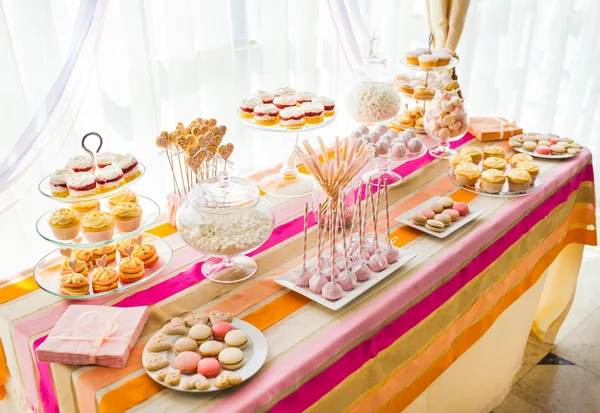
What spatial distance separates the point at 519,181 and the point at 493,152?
→ 247 millimetres

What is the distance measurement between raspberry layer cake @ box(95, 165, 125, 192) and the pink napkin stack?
297mm

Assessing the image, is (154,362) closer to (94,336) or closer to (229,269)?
(94,336)

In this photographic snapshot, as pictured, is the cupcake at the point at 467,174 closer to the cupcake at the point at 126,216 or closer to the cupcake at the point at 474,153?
the cupcake at the point at 474,153

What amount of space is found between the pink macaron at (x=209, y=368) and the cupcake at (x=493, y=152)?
51.5 inches

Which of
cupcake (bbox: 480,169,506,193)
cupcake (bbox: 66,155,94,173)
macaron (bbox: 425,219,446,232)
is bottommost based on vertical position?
macaron (bbox: 425,219,446,232)

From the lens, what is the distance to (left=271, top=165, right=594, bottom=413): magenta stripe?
119cm

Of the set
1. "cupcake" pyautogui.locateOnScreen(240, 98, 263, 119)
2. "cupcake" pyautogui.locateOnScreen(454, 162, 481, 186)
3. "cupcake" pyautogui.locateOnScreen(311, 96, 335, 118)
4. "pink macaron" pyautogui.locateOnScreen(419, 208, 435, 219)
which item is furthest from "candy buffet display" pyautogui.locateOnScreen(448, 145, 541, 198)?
"cupcake" pyautogui.locateOnScreen(240, 98, 263, 119)

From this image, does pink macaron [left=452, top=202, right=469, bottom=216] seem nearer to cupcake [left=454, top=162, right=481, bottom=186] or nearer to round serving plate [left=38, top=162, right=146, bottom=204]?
cupcake [left=454, top=162, right=481, bottom=186]

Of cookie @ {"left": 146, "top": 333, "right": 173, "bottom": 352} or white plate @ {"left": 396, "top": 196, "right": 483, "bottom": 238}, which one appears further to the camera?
white plate @ {"left": 396, "top": 196, "right": 483, "bottom": 238}

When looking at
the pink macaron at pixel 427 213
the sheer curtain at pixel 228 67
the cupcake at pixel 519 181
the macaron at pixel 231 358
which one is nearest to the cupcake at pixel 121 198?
the macaron at pixel 231 358

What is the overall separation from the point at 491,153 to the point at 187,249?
3.57 ft

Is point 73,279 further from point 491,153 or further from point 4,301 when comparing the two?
point 491,153

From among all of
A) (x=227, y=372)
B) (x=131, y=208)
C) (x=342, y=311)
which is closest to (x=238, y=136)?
(x=131, y=208)

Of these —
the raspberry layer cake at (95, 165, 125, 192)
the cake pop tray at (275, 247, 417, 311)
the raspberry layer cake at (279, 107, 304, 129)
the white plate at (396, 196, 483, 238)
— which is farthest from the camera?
the raspberry layer cake at (279, 107, 304, 129)
